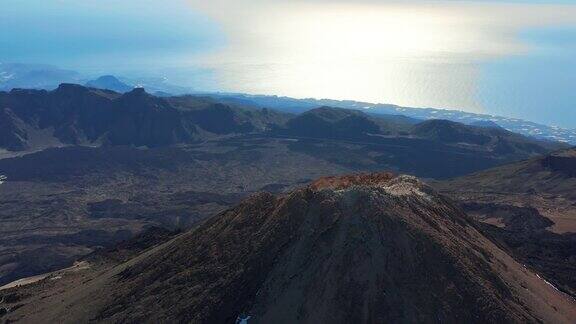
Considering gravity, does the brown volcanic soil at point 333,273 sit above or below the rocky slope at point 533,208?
above

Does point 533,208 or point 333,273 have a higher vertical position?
point 333,273

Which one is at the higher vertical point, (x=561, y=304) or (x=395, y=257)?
(x=395, y=257)

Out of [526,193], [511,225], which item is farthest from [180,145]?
[511,225]

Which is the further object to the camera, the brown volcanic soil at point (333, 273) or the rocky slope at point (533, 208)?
the rocky slope at point (533, 208)

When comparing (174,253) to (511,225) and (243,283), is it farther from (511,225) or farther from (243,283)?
(511,225)

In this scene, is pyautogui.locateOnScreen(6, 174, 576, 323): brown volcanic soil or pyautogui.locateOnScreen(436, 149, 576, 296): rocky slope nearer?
pyautogui.locateOnScreen(6, 174, 576, 323): brown volcanic soil

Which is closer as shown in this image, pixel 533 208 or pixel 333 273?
pixel 333 273

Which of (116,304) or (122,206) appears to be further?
(122,206)

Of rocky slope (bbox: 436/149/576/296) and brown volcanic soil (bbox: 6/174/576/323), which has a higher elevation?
brown volcanic soil (bbox: 6/174/576/323)
